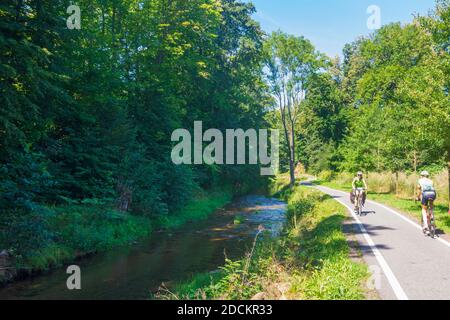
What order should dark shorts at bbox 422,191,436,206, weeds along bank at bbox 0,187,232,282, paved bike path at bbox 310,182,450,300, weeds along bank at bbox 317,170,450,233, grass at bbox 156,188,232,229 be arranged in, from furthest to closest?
grass at bbox 156,188,232,229 < weeds along bank at bbox 317,170,450,233 < dark shorts at bbox 422,191,436,206 < weeds along bank at bbox 0,187,232,282 < paved bike path at bbox 310,182,450,300

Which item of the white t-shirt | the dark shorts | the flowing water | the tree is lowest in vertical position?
the flowing water

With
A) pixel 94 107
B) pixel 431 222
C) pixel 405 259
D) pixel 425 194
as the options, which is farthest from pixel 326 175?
pixel 405 259

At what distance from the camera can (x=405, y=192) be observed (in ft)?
87.0

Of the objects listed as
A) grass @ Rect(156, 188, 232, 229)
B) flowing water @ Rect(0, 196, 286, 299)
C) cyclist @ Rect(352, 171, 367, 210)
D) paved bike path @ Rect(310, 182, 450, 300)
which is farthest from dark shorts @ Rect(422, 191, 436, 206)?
grass @ Rect(156, 188, 232, 229)

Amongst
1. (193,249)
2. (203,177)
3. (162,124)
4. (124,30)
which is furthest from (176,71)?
(193,249)

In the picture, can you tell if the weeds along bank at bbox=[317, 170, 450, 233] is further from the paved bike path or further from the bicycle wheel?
the paved bike path

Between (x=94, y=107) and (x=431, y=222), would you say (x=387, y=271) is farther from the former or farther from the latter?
(x=94, y=107)

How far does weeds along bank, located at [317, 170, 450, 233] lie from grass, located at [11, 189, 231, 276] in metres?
12.8

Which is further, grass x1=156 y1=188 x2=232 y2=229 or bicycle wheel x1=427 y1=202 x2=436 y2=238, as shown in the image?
grass x1=156 y1=188 x2=232 y2=229

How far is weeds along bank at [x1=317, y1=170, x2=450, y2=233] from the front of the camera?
17.0 m

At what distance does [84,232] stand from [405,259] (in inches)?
439

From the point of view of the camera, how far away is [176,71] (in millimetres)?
28750

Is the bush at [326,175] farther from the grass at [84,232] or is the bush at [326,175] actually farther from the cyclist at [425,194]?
the cyclist at [425,194]

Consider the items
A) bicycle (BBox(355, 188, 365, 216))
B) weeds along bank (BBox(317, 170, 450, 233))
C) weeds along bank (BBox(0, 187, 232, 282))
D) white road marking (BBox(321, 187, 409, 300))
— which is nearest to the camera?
white road marking (BBox(321, 187, 409, 300))
